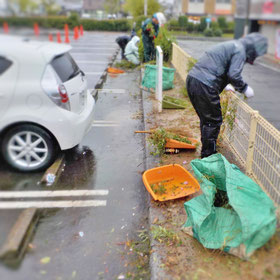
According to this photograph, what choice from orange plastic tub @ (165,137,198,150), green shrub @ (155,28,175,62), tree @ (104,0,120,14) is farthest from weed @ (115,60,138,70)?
tree @ (104,0,120,14)

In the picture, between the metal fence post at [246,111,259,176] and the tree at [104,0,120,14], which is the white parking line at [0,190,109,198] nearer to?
the metal fence post at [246,111,259,176]

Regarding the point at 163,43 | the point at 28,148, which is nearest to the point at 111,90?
the point at 163,43

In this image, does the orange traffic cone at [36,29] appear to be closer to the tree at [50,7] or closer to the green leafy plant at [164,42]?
the tree at [50,7]

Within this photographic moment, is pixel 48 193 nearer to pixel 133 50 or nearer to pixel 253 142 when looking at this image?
pixel 253 142

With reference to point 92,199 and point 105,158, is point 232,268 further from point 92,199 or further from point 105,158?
point 105,158

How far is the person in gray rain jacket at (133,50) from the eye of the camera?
41.1ft

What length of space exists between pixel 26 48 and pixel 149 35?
7915 mm

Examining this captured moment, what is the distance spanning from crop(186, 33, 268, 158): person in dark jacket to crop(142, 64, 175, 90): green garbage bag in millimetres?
4146

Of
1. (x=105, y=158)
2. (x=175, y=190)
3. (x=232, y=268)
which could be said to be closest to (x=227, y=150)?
(x=175, y=190)

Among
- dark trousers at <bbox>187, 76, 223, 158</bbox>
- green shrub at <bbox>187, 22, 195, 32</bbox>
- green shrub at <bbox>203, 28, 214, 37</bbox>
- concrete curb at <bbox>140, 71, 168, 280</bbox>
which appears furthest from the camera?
green shrub at <bbox>203, 28, 214, 37</bbox>

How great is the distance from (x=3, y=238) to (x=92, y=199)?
1112 mm

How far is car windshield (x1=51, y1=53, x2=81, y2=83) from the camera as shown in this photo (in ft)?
13.5

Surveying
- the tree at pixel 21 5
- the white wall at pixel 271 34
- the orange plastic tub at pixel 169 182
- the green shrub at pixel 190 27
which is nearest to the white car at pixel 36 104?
the tree at pixel 21 5

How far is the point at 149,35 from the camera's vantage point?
11188mm
